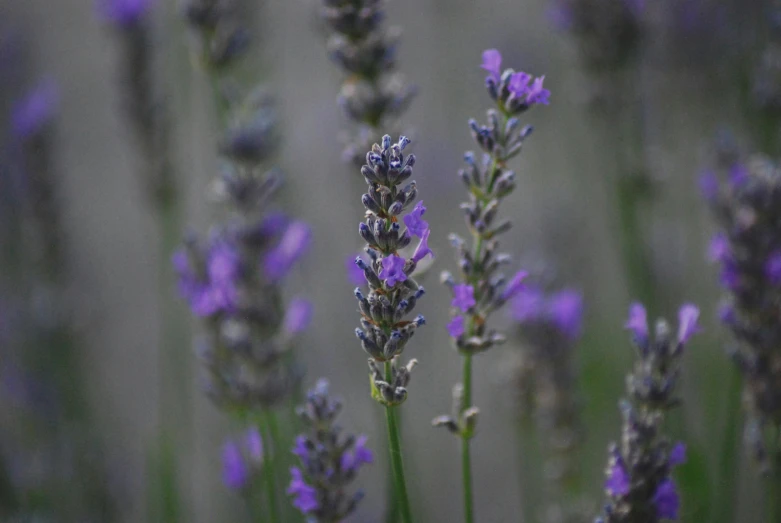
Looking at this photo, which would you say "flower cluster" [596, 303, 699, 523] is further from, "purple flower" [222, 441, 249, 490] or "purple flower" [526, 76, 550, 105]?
"purple flower" [222, 441, 249, 490]

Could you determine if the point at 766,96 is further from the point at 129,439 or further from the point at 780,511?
the point at 129,439

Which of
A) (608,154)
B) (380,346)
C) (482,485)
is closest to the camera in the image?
(380,346)

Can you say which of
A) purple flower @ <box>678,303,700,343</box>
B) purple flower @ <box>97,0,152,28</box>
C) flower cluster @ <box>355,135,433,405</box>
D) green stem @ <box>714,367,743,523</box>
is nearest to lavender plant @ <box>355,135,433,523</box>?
flower cluster @ <box>355,135,433,405</box>

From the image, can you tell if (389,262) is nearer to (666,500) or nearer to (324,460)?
(324,460)

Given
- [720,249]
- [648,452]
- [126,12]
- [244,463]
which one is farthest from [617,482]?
[126,12]

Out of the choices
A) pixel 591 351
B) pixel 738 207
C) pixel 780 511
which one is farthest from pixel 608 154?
pixel 780 511

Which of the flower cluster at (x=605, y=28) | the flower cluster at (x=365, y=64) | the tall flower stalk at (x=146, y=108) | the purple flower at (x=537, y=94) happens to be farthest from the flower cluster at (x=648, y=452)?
the tall flower stalk at (x=146, y=108)

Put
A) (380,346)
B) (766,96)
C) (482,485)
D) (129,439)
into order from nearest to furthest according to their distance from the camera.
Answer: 1. (380,346)
2. (766,96)
3. (482,485)
4. (129,439)
